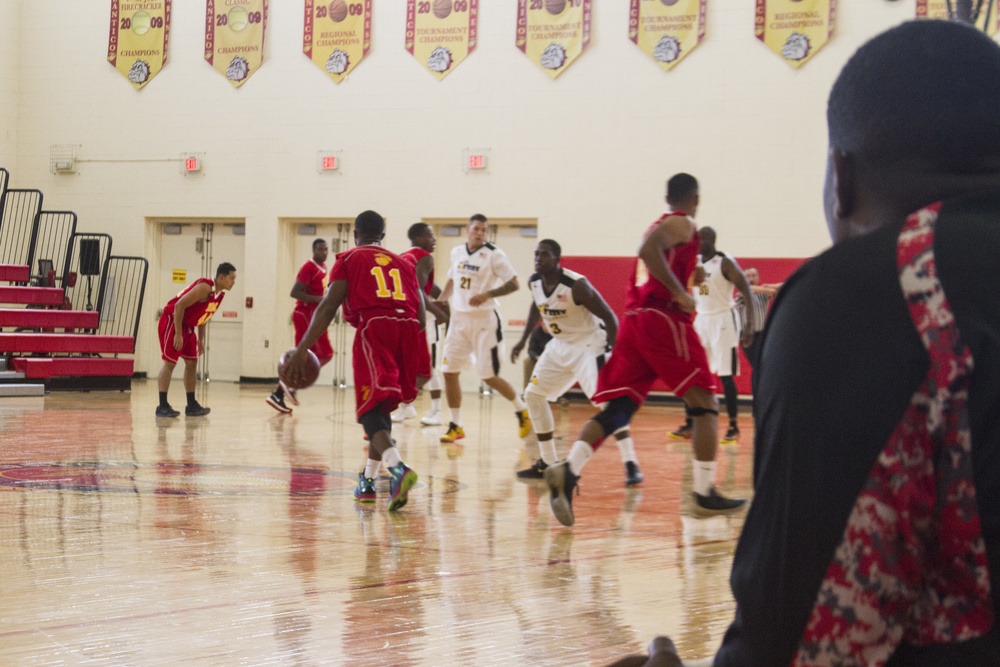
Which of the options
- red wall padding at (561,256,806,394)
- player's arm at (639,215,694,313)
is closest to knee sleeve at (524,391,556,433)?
player's arm at (639,215,694,313)

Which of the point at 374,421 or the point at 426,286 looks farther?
the point at 426,286

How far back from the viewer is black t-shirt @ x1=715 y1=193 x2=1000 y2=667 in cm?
104

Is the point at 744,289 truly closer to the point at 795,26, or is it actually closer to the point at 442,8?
the point at 795,26

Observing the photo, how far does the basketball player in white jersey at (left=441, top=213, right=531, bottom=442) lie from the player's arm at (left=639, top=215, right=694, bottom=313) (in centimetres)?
410

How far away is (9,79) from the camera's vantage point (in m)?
19.1

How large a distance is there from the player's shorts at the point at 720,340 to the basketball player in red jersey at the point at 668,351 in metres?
4.90

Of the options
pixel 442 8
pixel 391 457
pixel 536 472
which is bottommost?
pixel 536 472

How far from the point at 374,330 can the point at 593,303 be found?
1700 mm

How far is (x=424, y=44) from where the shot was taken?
16.9 metres

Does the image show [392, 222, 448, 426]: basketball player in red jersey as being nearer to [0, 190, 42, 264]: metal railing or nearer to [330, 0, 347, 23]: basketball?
[330, 0, 347, 23]: basketball

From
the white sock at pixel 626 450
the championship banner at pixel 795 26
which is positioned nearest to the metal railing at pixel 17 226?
the championship banner at pixel 795 26

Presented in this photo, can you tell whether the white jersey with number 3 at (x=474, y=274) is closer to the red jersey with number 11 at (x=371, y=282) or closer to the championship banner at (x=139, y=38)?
the red jersey with number 11 at (x=371, y=282)

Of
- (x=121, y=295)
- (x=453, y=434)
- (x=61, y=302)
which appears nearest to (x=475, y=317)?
(x=453, y=434)

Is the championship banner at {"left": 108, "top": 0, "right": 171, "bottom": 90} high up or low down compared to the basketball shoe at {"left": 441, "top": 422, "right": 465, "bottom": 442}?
up
